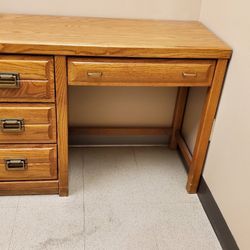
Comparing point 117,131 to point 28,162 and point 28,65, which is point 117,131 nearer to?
point 28,162

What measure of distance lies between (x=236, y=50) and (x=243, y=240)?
0.79m

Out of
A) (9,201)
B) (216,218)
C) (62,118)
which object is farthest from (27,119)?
(216,218)

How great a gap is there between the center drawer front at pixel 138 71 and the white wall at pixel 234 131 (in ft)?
0.43

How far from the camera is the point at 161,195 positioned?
1721mm

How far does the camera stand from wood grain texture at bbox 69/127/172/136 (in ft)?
6.39

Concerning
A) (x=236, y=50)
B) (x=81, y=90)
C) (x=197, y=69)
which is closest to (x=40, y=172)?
(x=81, y=90)

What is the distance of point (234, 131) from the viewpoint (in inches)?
53.6

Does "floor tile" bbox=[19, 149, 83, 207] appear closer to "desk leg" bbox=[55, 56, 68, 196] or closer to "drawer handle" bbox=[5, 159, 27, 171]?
"desk leg" bbox=[55, 56, 68, 196]

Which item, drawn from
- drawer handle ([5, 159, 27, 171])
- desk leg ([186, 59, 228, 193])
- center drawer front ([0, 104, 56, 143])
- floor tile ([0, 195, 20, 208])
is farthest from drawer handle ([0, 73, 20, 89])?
desk leg ([186, 59, 228, 193])

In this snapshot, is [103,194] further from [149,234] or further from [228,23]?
[228,23]

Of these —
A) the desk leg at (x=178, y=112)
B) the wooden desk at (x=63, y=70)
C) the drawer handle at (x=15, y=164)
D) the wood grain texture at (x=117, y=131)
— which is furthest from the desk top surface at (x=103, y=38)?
the wood grain texture at (x=117, y=131)

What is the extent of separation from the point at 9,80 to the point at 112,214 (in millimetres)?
809

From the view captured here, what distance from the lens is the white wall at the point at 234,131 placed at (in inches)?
49.9

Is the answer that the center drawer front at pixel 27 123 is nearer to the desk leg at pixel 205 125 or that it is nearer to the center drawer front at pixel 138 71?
the center drawer front at pixel 138 71
